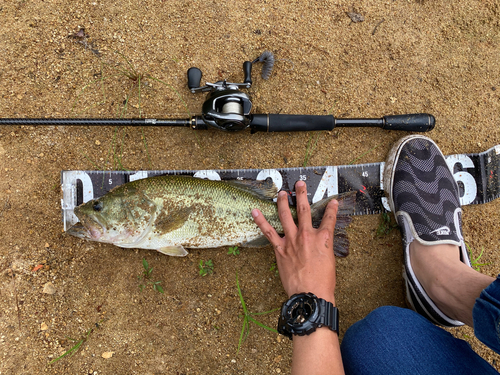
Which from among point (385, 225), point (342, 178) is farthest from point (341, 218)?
point (385, 225)

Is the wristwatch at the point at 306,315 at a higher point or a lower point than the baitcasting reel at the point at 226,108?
lower

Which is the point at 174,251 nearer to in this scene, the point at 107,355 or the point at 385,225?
the point at 107,355

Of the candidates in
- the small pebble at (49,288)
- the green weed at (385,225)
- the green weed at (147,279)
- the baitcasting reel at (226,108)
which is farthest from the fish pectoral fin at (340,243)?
the small pebble at (49,288)

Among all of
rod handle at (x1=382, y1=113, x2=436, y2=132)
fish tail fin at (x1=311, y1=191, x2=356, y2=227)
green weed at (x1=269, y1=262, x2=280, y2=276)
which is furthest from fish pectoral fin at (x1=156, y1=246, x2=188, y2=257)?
rod handle at (x1=382, y1=113, x2=436, y2=132)

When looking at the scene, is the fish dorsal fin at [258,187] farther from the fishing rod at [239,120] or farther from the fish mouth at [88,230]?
the fish mouth at [88,230]

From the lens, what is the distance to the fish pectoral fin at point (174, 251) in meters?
Answer: 2.97

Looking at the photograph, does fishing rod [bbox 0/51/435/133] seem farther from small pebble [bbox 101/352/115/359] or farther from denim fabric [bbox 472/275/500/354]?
small pebble [bbox 101/352/115/359]

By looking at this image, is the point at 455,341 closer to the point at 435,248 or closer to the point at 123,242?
the point at 435,248

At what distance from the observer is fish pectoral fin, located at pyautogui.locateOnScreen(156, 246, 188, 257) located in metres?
2.97

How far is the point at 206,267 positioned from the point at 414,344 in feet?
6.28

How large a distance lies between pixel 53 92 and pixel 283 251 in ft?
9.20

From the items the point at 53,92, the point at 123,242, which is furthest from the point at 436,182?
the point at 53,92

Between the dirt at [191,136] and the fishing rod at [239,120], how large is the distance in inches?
9.4

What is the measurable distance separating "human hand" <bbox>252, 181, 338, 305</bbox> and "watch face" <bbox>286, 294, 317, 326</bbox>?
82 millimetres
